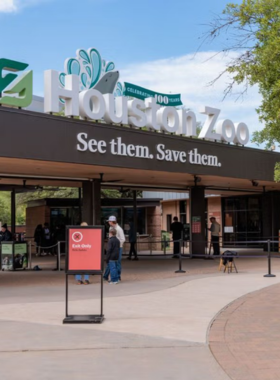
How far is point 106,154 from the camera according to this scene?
15.9 metres

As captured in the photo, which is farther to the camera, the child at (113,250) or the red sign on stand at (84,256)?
the child at (113,250)

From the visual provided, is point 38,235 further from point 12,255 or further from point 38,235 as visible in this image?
point 12,255

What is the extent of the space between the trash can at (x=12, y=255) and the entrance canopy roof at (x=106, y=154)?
2.60 metres

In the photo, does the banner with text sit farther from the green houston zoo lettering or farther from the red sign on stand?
the red sign on stand

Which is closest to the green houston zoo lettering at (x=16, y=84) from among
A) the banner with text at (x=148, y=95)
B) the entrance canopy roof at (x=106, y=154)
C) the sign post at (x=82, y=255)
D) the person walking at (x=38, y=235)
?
the entrance canopy roof at (x=106, y=154)

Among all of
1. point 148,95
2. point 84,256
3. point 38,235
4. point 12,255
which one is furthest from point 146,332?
point 38,235

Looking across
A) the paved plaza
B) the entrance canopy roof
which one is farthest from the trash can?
the paved plaza

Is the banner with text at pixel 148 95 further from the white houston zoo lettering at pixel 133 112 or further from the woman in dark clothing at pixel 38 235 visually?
the woman in dark clothing at pixel 38 235

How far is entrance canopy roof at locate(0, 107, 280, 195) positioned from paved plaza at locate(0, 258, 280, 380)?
3581 mm

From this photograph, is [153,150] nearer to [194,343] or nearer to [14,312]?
[14,312]

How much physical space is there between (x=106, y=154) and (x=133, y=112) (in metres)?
1.90

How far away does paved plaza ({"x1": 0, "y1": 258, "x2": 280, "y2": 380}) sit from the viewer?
6.22 metres

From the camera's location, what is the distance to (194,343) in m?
7.55

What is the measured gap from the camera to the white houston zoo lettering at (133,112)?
14.8 meters
